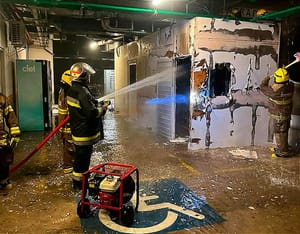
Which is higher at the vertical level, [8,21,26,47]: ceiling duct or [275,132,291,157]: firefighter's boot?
[8,21,26,47]: ceiling duct

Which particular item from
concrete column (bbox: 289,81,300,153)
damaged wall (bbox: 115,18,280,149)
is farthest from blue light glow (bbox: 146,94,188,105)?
concrete column (bbox: 289,81,300,153)

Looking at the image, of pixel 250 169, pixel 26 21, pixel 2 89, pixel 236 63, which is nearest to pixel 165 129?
pixel 236 63

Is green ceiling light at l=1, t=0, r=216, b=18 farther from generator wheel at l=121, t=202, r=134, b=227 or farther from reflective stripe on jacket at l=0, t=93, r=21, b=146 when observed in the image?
generator wheel at l=121, t=202, r=134, b=227

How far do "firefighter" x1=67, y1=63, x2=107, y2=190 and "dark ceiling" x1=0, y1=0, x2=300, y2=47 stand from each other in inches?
79.1

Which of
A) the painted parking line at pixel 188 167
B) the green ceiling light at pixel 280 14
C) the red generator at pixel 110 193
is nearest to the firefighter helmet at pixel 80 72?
the red generator at pixel 110 193

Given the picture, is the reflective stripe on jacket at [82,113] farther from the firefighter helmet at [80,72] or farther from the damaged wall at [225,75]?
the damaged wall at [225,75]

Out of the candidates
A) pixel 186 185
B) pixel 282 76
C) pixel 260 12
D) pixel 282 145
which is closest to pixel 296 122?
pixel 282 145

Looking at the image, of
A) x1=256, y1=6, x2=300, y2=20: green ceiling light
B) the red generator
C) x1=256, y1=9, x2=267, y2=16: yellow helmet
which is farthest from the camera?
x1=256, y1=9, x2=267, y2=16: yellow helmet

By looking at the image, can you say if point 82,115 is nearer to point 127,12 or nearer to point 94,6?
point 94,6

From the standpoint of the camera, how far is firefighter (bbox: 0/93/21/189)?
128 inches

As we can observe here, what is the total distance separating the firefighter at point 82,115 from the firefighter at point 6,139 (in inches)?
30.4

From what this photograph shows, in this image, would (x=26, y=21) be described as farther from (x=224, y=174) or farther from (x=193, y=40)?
(x=224, y=174)

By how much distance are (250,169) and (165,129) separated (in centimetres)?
260

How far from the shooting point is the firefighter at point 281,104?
4.78 m
